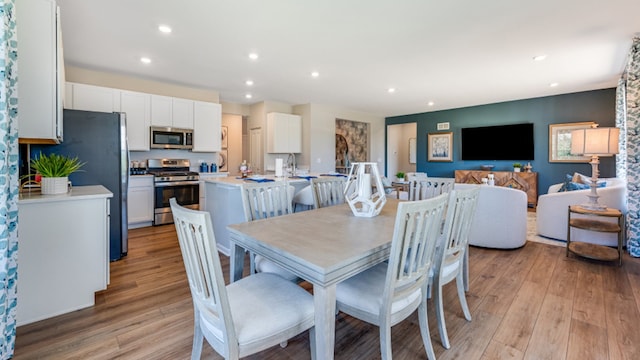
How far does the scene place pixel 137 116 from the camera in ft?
15.3

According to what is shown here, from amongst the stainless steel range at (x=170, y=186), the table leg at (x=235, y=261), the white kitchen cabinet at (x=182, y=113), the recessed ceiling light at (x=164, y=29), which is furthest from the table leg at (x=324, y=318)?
the white kitchen cabinet at (x=182, y=113)

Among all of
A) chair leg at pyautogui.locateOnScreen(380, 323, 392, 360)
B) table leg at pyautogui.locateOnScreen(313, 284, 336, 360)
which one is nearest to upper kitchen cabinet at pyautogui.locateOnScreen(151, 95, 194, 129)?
table leg at pyautogui.locateOnScreen(313, 284, 336, 360)

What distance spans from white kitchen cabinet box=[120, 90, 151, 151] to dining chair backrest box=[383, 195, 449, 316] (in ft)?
15.7

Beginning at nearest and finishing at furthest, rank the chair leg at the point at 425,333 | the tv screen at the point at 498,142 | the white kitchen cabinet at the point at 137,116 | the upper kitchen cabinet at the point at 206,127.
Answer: the chair leg at the point at 425,333 → the white kitchen cabinet at the point at 137,116 → the upper kitchen cabinet at the point at 206,127 → the tv screen at the point at 498,142

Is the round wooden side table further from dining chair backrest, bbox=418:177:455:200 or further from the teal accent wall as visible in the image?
the teal accent wall

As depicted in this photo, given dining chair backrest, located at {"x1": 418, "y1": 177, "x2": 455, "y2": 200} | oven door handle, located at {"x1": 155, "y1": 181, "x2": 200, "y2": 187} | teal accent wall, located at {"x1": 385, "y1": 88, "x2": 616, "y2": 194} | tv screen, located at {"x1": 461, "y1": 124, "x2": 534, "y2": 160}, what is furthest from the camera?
tv screen, located at {"x1": 461, "y1": 124, "x2": 534, "y2": 160}

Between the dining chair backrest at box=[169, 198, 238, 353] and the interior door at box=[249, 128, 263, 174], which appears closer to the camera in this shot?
the dining chair backrest at box=[169, 198, 238, 353]

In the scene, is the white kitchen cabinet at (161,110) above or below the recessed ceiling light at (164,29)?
below

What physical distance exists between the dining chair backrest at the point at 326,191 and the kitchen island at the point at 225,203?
0.77 m

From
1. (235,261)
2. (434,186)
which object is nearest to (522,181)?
(434,186)

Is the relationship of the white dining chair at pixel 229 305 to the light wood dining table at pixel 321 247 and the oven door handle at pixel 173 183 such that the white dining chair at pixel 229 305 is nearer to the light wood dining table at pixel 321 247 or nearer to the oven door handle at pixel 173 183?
the light wood dining table at pixel 321 247

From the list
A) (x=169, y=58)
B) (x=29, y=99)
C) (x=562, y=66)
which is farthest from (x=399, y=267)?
(x=562, y=66)

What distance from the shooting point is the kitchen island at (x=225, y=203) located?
10.7 ft

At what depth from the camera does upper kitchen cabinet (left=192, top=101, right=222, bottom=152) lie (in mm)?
5293
